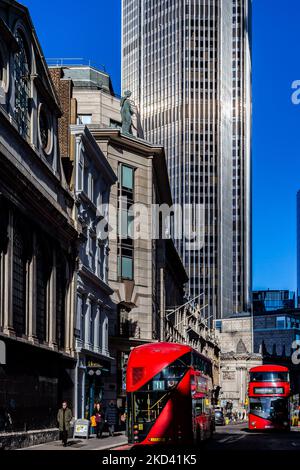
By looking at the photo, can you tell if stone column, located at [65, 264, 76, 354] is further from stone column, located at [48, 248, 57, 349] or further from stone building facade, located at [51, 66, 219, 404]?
stone building facade, located at [51, 66, 219, 404]

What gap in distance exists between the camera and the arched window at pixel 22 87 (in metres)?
39.4

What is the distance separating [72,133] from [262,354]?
132 m

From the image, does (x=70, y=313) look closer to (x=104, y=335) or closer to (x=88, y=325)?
(x=88, y=325)

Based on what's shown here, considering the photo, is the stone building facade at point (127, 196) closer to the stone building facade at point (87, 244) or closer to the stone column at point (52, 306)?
the stone building facade at point (87, 244)

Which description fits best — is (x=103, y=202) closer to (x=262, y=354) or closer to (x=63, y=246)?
(x=63, y=246)

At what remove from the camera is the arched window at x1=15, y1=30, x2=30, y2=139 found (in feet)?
129

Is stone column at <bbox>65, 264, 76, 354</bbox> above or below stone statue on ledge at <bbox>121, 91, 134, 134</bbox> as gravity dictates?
below

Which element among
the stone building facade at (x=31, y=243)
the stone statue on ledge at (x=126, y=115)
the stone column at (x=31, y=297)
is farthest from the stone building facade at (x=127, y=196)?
the stone column at (x=31, y=297)

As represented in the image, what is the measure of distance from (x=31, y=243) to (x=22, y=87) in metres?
6.88

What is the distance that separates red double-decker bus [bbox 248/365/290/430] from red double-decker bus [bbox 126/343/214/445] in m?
25.5

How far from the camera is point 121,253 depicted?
238 ft

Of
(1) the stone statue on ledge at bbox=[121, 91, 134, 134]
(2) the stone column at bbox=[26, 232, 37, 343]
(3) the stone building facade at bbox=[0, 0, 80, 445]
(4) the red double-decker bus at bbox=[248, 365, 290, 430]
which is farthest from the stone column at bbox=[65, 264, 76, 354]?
(1) the stone statue on ledge at bbox=[121, 91, 134, 134]

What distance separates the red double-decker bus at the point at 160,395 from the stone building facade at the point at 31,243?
494 centimetres

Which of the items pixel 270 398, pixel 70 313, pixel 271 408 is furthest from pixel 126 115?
pixel 70 313
